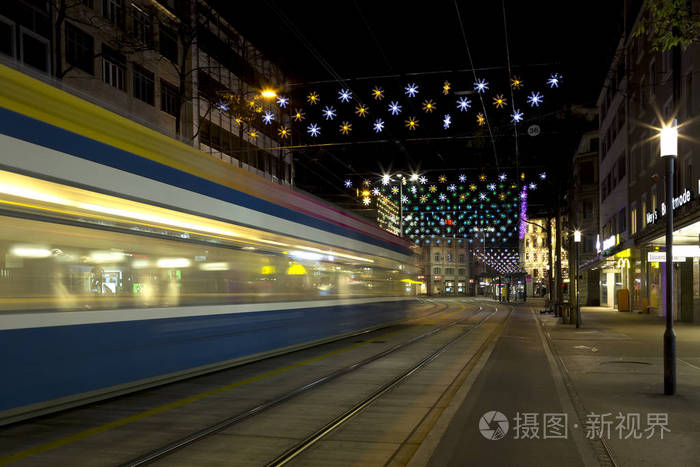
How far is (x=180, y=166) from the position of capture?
9.83 meters

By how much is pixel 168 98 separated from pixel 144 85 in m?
2.05

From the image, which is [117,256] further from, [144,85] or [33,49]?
[144,85]

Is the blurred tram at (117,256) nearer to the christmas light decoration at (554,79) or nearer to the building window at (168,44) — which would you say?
the christmas light decoration at (554,79)

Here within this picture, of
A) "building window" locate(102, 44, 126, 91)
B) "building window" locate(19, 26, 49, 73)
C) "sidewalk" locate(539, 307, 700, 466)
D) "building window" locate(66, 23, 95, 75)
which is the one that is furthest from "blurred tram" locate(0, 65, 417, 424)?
"building window" locate(102, 44, 126, 91)

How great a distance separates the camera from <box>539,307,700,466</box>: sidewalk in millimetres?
6688

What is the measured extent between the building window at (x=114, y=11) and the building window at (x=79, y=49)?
5.02 feet

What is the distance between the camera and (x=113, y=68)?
26391 millimetres

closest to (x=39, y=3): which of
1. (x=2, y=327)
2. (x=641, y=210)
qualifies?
(x=2, y=327)

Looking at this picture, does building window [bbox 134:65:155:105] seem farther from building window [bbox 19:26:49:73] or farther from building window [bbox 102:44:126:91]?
building window [bbox 19:26:49:73]

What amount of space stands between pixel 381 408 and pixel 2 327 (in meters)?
4.93

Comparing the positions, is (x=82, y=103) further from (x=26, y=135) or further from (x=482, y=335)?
(x=482, y=335)

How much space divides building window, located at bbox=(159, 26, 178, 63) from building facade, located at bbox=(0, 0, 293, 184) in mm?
45

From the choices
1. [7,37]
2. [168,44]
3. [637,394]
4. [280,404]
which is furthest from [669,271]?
[168,44]

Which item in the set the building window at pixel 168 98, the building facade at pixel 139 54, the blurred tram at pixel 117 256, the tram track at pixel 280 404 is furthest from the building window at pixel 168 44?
the tram track at pixel 280 404
